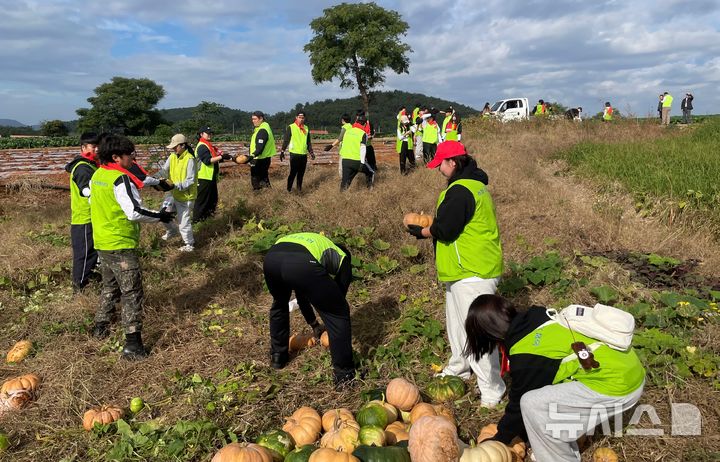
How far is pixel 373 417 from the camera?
3.12 m

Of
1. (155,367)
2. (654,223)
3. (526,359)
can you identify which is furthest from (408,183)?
(526,359)

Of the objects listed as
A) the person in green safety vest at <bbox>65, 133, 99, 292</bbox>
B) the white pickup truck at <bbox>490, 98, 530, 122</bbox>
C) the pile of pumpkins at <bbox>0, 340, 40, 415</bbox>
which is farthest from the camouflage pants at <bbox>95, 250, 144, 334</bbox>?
the white pickup truck at <bbox>490, 98, 530, 122</bbox>

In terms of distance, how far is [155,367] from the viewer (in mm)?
4367

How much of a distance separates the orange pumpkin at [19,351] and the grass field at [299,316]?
115 mm

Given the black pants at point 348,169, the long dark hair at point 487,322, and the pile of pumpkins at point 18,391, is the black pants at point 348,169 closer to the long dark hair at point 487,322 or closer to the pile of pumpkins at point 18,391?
the pile of pumpkins at point 18,391

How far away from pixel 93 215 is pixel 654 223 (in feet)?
26.6

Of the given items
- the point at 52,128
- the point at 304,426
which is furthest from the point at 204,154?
the point at 52,128

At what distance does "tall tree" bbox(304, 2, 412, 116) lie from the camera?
4525 centimetres

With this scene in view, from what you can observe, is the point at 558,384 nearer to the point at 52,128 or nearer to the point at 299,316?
the point at 299,316

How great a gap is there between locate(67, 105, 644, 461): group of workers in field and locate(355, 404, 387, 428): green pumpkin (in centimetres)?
71

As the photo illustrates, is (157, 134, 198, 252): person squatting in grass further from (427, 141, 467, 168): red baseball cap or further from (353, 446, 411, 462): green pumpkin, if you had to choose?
(353, 446, 411, 462): green pumpkin

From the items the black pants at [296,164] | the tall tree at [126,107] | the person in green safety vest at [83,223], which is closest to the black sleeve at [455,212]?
the person in green safety vest at [83,223]

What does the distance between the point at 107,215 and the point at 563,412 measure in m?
4.04

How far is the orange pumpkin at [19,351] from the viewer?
4539mm
